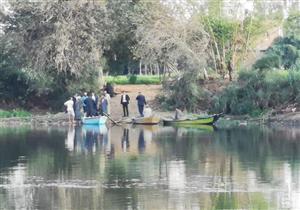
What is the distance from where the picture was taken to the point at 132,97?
61.8m

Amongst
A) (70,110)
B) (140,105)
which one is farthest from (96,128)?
(70,110)

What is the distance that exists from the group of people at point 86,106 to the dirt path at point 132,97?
1279mm

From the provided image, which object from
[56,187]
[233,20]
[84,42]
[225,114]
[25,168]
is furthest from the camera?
[233,20]

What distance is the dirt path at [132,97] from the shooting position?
58844mm

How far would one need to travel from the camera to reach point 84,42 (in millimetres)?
60312

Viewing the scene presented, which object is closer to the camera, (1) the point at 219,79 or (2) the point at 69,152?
(2) the point at 69,152

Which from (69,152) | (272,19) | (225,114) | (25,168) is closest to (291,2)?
(272,19)

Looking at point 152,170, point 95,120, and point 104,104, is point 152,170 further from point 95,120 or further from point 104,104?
point 104,104

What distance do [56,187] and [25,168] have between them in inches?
213

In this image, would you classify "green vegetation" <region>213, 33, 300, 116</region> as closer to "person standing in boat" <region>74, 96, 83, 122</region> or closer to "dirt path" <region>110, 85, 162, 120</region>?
"dirt path" <region>110, 85, 162, 120</region>

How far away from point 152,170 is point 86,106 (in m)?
27.9

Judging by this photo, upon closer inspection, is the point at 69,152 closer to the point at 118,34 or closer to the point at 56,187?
the point at 56,187

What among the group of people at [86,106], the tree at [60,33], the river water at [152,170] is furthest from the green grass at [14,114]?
the river water at [152,170]

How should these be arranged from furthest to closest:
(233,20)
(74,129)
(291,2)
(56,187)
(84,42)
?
(291,2) → (233,20) → (84,42) → (74,129) → (56,187)
